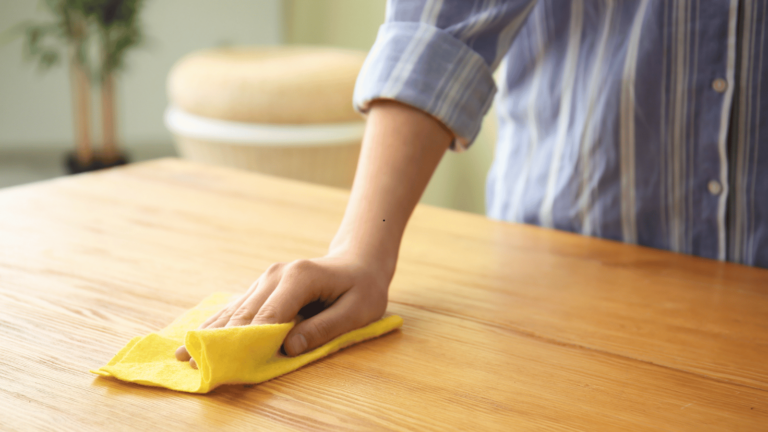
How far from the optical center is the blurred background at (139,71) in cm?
255

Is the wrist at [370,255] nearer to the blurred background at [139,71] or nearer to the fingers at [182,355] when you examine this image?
the fingers at [182,355]

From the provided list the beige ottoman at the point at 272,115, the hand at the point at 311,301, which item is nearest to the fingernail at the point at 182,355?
the hand at the point at 311,301

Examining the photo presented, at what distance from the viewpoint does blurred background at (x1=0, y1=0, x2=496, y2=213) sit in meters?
2.55

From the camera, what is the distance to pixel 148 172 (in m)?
0.85

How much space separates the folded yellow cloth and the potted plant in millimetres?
2332

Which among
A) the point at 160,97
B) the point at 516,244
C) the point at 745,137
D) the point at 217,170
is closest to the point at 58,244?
the point at 217,170

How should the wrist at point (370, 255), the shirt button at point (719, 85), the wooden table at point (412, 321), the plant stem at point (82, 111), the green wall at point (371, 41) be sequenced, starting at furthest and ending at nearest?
the plant stem at point (82, 111) → the green wall at point (371, 41) → the shirt button at point (719, 85) → the wrist at point (370, 255) → the wooden table at point (412, 321)

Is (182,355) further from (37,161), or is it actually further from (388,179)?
(37,161)

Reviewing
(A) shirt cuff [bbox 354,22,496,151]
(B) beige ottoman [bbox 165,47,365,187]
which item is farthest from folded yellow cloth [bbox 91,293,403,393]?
(B) beige ottoman [bbox 165,47,365,187]

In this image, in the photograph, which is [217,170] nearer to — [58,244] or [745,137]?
[58,244]

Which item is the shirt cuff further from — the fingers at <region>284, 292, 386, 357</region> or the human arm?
the fingers at <region>284, 292, 386, 357</region>

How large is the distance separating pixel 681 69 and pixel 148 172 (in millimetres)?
667

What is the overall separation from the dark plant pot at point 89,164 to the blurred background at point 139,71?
8cm

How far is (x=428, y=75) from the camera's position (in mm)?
515
